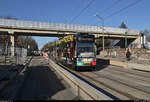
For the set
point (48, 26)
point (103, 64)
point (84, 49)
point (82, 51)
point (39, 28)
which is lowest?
point (103, 64)

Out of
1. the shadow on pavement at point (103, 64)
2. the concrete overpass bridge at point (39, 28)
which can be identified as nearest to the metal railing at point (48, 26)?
the concrete overpass bridge at point (39, 28)

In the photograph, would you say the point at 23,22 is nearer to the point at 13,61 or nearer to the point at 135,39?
the point at 13,61

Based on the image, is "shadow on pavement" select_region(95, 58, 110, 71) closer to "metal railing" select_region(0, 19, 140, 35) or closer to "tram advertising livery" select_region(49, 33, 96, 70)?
"tram advertising livery" select_region(49, 33, 96, 70)

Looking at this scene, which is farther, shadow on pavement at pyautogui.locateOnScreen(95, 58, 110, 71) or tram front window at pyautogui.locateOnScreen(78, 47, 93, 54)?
shadow on pavement at pyautogui.locateOnScreen(95, 58, 110, 71)

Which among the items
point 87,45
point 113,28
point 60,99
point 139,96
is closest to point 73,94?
point 60,99

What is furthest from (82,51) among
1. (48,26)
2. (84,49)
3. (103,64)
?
(48,26)

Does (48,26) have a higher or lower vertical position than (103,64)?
higher

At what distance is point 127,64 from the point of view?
1775 cm

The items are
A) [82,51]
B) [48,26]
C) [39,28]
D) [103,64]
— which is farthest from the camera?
[48,26]

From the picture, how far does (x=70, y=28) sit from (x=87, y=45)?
3171 centimetres

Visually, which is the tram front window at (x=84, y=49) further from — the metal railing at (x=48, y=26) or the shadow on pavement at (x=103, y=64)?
the metal railing at (x=48, y=26)

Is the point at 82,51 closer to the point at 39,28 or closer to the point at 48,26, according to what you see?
the point at 39,28

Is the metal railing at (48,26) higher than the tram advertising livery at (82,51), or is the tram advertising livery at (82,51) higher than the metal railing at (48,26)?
the metal railing at (48,26)

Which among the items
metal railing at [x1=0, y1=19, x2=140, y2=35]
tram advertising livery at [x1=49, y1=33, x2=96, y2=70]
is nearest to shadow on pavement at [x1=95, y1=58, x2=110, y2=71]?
tram advertising livery at [x1=49, y1=33, x2=96, y2=70]
